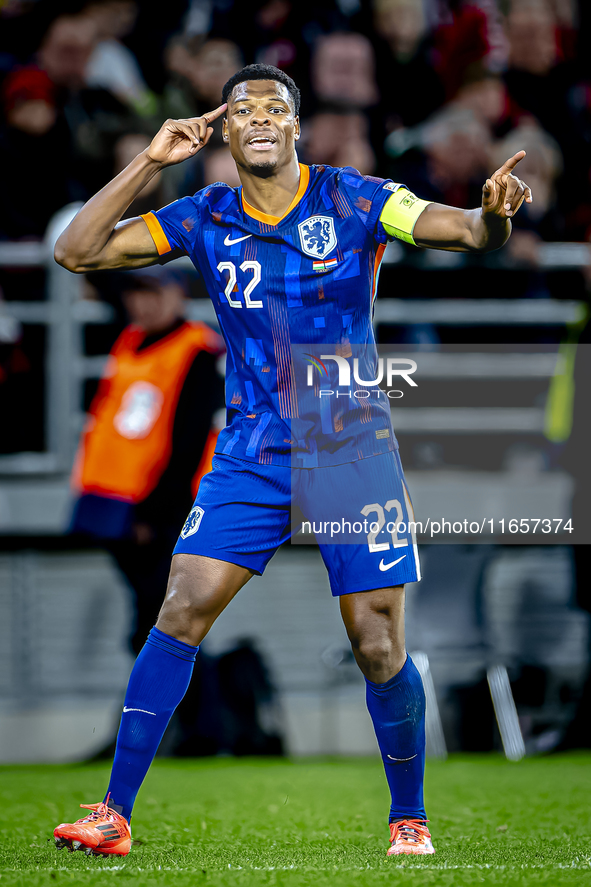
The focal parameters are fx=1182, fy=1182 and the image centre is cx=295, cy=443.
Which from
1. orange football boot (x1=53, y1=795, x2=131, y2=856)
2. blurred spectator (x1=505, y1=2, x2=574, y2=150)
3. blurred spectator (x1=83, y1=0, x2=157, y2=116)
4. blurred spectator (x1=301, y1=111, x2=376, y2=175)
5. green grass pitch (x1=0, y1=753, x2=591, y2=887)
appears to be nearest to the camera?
green grass pitch (x1=0, y1=753, x2=591, y2=887)

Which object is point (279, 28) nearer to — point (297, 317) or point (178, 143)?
point (178, 143)

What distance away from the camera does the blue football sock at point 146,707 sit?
3.52 meters

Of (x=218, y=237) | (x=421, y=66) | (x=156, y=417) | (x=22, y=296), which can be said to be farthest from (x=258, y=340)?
(x=421, y=66)

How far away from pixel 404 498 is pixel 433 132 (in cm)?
451

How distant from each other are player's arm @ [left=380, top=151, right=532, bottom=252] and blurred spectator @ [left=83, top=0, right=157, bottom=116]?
4498 mm

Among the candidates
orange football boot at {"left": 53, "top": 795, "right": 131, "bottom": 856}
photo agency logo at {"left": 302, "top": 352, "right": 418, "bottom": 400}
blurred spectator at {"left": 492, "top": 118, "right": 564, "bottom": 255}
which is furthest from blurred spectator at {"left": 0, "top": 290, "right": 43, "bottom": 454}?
orange football boot at {"left": 53, "top": 795, "right": 131, "bottom": 856}

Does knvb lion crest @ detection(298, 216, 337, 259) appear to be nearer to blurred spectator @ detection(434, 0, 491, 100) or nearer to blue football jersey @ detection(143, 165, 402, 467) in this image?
blue football jersey @ detection(143, 165, 402, 467)

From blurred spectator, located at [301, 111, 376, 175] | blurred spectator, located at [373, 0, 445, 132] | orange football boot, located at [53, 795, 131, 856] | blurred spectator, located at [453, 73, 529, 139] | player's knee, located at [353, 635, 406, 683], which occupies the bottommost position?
orange football boot, located at [53, 795, 131, 856]

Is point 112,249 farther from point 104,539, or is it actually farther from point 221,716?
point 221,716

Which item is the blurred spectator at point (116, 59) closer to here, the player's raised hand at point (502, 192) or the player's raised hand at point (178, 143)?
the player's raised hand at point (178, 143)

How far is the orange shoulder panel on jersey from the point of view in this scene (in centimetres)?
375

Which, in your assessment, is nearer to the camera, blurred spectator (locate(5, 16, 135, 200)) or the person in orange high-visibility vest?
the person in orange high-visibility vest


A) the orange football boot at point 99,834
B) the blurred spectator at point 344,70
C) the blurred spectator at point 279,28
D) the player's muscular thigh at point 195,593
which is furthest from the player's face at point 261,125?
the blurred spectator at point 279,28

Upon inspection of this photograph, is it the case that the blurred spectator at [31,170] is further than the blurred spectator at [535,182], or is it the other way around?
the blurred spectator at [535,182]
